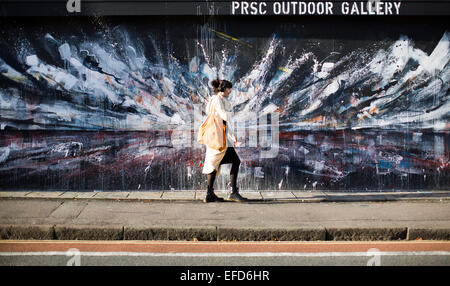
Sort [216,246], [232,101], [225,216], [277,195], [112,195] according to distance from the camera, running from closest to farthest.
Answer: [216,246]
[225,216]
[112,195]
[277,195]
[232,101]

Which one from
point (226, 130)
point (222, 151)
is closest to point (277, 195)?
point (222, 151)

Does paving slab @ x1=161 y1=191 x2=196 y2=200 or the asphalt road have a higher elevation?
paving slab @ x1=161 y1=191 x2=196 y2=200

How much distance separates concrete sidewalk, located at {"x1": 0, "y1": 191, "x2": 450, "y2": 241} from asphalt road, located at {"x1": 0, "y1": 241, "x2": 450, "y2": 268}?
Result: 7.0 inches

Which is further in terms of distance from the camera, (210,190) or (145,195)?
(145,195)

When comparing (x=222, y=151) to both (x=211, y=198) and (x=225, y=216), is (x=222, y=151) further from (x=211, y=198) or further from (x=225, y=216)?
(x=225, y=216)

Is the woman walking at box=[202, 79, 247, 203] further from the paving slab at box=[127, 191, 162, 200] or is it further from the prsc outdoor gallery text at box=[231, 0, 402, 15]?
the prsc outdoor gallery text at box=[231, 0, 402, 15]

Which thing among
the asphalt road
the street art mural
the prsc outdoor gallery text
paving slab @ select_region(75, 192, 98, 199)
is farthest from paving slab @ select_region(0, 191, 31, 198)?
the prsc outdoor gallery text

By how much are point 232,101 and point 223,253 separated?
3.69 metres

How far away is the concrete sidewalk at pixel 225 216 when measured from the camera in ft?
18.4

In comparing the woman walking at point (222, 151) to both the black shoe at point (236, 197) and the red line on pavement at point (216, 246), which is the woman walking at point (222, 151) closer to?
the black shoe at point (236, 197)

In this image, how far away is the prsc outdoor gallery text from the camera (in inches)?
302

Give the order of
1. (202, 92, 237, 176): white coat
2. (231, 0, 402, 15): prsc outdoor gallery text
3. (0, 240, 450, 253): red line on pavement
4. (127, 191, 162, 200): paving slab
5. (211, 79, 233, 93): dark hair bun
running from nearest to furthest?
(0, 240, 450, 253): red line on pavement, (202, 92, 237, 176): white coat, (211, 79, 233, 93): dark hair bun, (127, 191, 162, 200): paving slab, (231, 0, 402, 15): prsc outdoor gallery text

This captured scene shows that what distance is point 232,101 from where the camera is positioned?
8.16 meters
